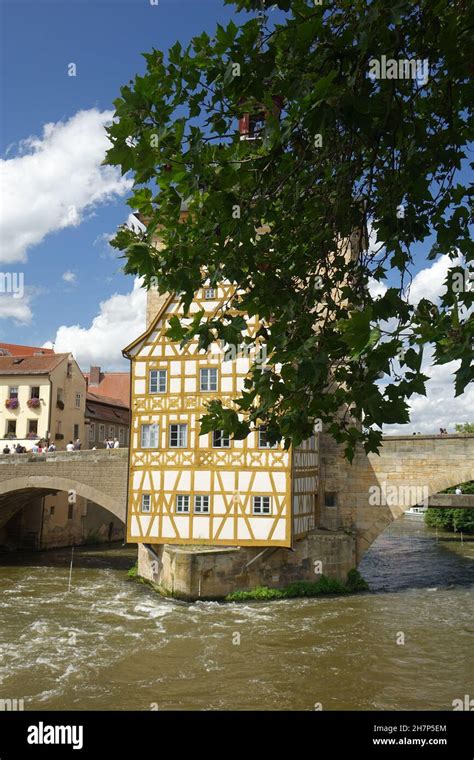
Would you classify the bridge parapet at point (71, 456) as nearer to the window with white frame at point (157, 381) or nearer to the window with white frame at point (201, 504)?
the window with white frame at point (157, 381)

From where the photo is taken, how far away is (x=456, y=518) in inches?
1473

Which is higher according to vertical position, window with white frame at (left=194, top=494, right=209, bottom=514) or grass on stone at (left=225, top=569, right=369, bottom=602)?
window with white frame at (left=194, top=494, right=209, bottom=514)

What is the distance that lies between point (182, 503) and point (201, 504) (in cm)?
64

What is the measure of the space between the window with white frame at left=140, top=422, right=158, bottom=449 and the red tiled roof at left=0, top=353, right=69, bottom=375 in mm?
13345

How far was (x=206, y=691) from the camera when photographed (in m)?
11.4

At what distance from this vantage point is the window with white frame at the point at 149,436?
20.3 m

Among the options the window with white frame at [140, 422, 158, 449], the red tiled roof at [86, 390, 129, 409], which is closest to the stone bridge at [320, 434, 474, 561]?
the window with white frame at [140, 422, 158, 449]

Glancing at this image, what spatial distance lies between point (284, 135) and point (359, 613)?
16.1 m

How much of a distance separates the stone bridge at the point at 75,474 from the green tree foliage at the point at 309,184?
18.5m

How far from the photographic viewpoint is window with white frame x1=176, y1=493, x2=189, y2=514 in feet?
63.8

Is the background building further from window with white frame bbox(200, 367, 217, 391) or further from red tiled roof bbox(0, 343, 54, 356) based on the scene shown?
window with white frame bbox(200, 367, 217, 391)

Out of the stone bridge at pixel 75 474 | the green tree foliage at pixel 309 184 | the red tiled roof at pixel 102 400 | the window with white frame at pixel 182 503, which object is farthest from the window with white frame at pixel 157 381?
the red tiled roof at pixel 102 400
